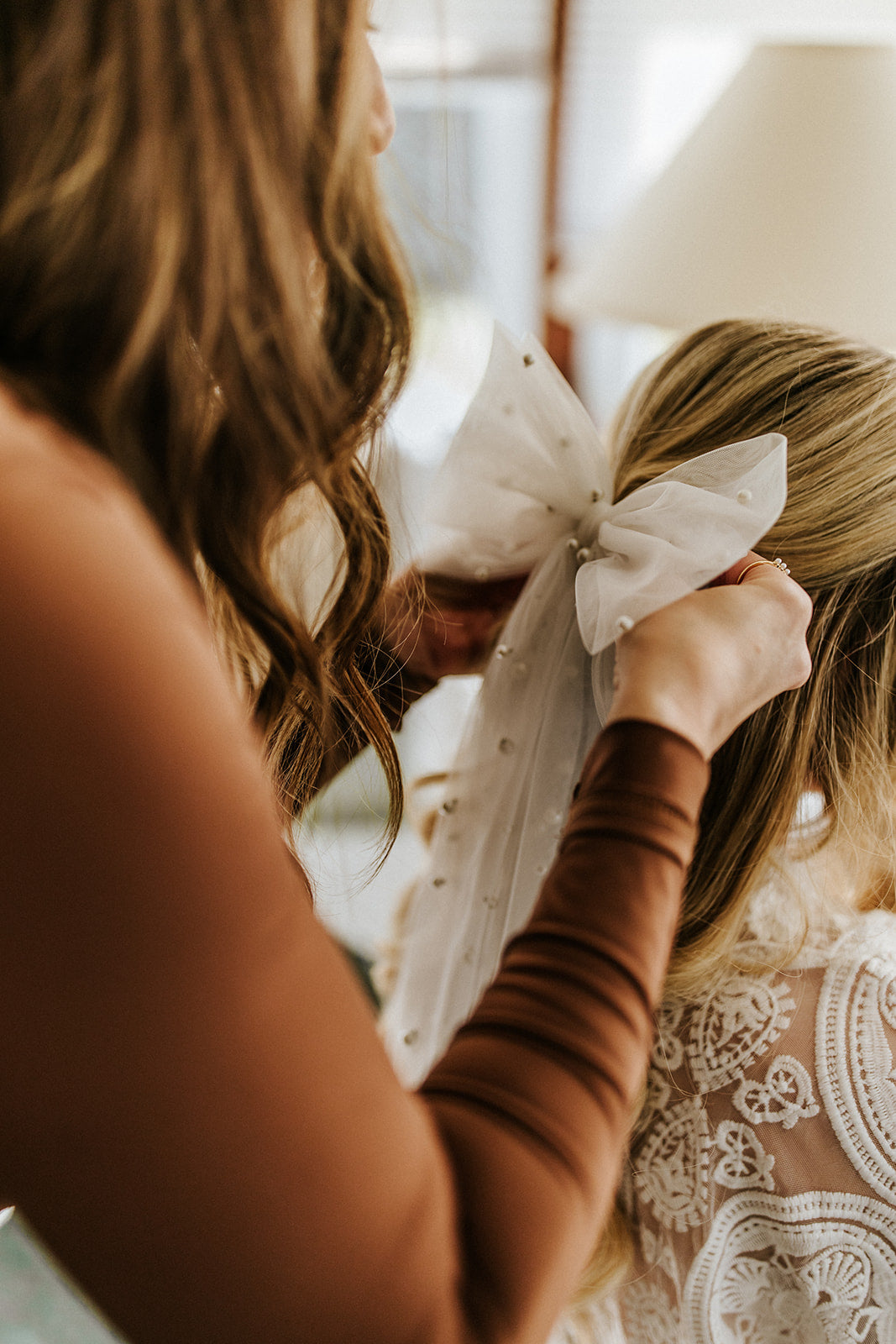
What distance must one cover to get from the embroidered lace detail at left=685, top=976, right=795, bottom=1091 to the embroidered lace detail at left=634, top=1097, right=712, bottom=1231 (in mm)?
27

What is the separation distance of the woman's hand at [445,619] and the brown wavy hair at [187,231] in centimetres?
33

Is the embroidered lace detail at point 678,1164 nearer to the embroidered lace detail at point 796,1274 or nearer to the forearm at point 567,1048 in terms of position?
the embroidered lace detail at point 796,1274

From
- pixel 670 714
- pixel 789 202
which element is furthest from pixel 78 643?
pixel 789 202

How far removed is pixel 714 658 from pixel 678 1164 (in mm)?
395

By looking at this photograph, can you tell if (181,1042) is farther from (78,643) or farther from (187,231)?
(187,231)

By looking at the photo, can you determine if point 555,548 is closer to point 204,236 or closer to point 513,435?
point 513,435

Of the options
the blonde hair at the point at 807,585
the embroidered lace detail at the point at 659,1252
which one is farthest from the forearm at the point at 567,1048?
the embroidered lace detail at the point at 659,1252

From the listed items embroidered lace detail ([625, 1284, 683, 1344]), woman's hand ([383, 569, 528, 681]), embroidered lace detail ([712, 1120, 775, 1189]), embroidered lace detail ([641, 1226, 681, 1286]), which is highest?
woman's hand ([383, 569, 528, 681])

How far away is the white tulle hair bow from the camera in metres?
0.52

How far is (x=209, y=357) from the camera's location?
0.37m

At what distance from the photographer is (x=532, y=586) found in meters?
0.65

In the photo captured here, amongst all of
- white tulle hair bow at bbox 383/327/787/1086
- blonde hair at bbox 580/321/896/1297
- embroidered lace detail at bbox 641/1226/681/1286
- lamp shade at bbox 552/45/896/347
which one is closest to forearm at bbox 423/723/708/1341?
white tulle hair bow at bbox 383/327/787/1086

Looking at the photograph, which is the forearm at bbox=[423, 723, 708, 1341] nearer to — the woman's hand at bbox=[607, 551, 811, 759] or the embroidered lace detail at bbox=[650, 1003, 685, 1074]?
the woman's hand at bbox=[607, 551, 811, 759]

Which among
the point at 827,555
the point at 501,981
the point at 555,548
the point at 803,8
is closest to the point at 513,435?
the point at 555,548
